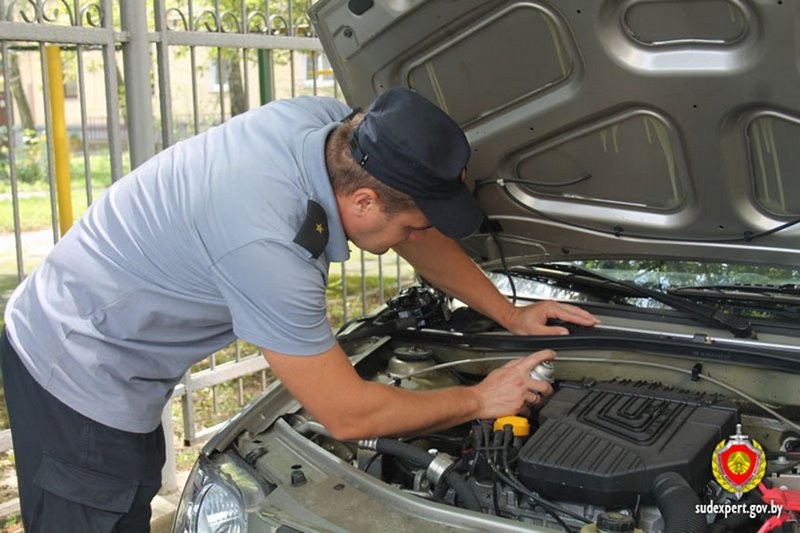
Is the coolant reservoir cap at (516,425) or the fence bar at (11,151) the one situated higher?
the fence bar at (11,151)

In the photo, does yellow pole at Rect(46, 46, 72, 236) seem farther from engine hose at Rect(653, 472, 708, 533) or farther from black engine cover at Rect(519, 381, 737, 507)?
engine hose at Rect(653, 472, 708, 533)

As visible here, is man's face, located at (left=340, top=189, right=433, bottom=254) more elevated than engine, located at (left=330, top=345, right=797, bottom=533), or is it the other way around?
man's face, located at (left=340, top=189, right=433, bottom=254)

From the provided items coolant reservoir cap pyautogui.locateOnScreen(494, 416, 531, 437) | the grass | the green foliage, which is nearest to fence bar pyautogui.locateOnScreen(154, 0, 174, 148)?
the grass

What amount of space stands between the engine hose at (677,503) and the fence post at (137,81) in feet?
9.38

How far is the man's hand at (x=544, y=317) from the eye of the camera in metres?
2.50

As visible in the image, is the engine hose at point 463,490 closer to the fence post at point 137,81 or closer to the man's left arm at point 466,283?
the man's left arm at point 466,283

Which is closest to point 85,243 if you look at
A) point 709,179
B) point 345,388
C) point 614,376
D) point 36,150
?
point 345,388

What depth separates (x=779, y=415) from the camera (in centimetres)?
205

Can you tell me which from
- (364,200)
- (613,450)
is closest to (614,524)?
(613,450)

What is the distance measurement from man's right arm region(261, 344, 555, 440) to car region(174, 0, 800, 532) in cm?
6

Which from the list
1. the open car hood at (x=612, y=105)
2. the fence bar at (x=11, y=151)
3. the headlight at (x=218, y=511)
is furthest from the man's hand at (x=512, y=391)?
the fence bar at (x=11, y=151)

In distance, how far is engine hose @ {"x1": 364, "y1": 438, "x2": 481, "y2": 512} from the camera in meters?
1.81

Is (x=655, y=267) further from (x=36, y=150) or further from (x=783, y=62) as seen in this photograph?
(x=36, y=150)

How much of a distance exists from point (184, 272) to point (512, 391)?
2.71 feet
